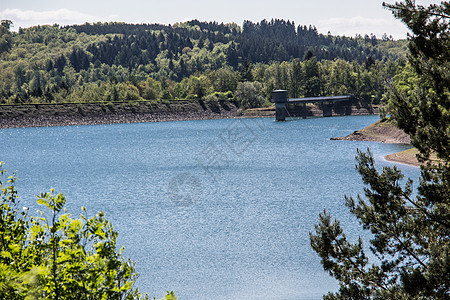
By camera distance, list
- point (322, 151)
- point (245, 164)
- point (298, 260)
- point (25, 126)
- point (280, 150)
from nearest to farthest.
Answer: point (298, 260)
point (245, 164)
point (322, 151)
point (280, 150)
point (25, 126)

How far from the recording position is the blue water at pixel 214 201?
23.5 metres

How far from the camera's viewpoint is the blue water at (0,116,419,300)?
77.2 feet

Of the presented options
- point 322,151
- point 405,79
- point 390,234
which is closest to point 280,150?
point 322,151

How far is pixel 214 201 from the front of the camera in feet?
136

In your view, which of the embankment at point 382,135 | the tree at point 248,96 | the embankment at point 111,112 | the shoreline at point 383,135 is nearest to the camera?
the shoreline at point 383,135

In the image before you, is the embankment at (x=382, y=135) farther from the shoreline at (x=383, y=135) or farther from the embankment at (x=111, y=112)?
the embankment at (x=111, y=112)

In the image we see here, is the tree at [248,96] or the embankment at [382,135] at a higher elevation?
the tree at [248,96]

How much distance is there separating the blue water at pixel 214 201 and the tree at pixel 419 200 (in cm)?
643

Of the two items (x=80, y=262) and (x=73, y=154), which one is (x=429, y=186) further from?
(x=73, y=154)

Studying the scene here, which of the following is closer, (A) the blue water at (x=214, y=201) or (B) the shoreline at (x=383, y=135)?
(A) the blue water at (x=214, y=201)

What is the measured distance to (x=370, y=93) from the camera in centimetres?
17912

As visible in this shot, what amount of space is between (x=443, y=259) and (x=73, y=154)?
78.6 metres

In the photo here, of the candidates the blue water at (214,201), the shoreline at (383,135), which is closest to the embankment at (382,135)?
the shoreline at (383,135)

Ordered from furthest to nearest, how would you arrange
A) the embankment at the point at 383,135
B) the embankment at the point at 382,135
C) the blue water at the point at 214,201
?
the embankment at the point at 382,135 → the embankment at the point at 383,135 → the blue water at the point at 214,201
